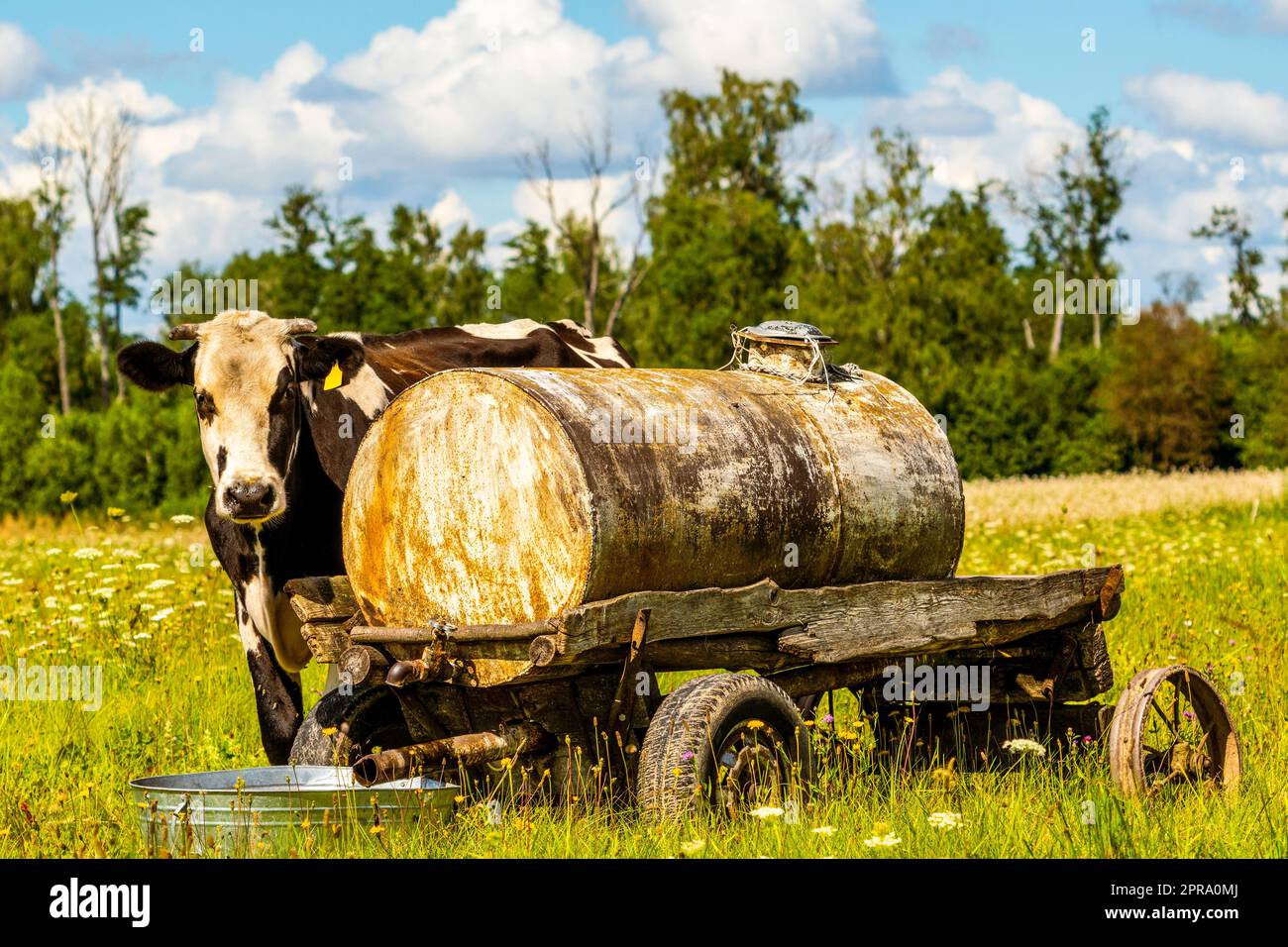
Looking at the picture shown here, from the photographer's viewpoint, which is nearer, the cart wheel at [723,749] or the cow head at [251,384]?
the cart wheel at [723,749]

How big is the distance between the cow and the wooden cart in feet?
2.40

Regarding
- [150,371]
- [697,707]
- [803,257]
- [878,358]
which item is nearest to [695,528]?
[697,707]

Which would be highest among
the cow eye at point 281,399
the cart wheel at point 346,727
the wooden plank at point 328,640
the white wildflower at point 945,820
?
the cow eye at point 281,399

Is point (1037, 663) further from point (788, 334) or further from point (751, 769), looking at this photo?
point (751, 769)

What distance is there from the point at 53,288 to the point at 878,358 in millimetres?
28785

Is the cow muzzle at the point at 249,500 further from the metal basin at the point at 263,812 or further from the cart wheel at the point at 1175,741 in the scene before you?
the cart wheel at the point at 1175,741

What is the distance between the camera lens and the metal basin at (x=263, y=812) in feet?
14.9

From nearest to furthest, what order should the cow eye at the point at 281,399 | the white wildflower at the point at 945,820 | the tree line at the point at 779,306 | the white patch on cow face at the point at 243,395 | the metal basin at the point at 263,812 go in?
1. the metal basin at the point at 263,812
2. the white wildflower at the point at 945,820
3. the white patch on cow face at the point at 243,395
4. the cow eye at the point at 281,399
5. the tree line at the point at 779,306

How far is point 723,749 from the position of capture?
4945 mm

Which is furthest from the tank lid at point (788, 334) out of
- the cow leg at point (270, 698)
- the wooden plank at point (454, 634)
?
the cow leg at point (270, 698)

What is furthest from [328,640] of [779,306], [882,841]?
[779,306]

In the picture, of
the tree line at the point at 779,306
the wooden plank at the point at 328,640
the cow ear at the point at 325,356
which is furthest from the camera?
the tree line at the point at 779,306

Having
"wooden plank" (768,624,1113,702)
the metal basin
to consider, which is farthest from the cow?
"wooden plank" (768,624,1113,702)

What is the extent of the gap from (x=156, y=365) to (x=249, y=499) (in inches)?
48.4
